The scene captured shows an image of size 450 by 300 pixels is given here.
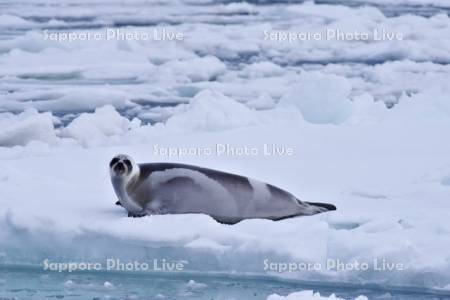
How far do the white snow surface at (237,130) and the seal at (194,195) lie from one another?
167 millimetres

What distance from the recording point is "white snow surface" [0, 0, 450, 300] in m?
4.89

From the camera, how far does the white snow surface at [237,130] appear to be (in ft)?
16.1

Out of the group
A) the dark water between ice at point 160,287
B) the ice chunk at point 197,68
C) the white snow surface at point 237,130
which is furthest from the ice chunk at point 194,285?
the ice chunk at point 197,68

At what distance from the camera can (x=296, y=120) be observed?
795 cm

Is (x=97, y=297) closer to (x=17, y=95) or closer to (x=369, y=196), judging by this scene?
(x=369, y=196)

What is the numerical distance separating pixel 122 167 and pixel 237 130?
85.8 inches

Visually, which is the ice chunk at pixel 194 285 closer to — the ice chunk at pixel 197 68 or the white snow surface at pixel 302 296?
the white snow surface at pixel 302 296

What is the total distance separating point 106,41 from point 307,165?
5.45m

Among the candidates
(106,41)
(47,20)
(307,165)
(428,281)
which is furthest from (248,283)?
(47,20)

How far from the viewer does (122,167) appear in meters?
5.44

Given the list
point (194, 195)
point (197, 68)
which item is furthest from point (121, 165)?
point (197, 68)

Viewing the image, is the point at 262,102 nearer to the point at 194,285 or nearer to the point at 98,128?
the point at 98,128

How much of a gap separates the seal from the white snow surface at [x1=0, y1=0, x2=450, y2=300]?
0.55 feet

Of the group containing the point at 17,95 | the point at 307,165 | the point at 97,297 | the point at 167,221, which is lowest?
the point at 97,297
